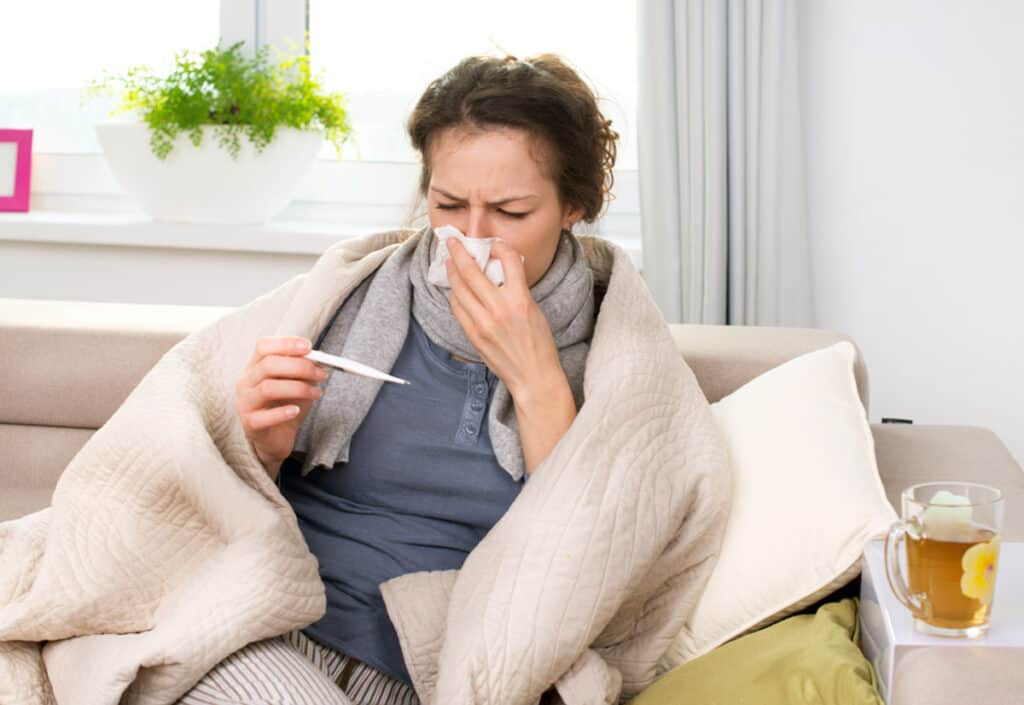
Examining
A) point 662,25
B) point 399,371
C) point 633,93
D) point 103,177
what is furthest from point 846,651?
point 103,177

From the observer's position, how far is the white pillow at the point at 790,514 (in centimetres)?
140

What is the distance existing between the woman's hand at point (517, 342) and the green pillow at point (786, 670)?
1.03 feet

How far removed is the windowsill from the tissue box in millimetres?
1846

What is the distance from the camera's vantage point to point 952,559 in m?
1.16

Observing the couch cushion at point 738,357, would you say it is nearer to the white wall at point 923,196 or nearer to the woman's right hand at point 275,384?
the woman's right hand at point 275,384

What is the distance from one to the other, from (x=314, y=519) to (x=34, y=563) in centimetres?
32

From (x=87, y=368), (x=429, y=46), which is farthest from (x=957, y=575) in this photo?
(x=429, y=46)

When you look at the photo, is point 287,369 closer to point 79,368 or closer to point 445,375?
point 445,375

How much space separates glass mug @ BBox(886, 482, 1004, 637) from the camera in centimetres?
116

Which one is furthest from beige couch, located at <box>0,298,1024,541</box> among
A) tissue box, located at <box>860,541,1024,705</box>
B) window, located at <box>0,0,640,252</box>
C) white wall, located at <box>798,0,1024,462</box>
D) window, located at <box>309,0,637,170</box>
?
window, located at <box>309,0,637,170</box>

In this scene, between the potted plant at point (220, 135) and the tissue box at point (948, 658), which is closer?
the tissue box at point (948, 658)

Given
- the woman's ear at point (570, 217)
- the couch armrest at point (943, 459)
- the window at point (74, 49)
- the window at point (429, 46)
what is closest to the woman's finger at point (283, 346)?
the woman's ear at point (570, 217)

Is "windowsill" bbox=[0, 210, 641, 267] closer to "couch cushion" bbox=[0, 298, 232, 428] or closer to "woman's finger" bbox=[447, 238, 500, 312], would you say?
"couch cushion" bbox=[0, 298, 232, 428]

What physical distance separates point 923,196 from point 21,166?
229 cm
